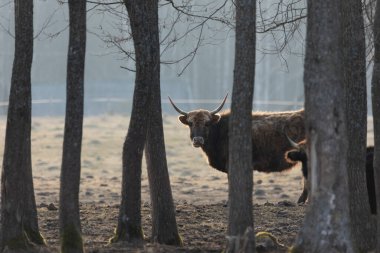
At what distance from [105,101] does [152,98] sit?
158ft

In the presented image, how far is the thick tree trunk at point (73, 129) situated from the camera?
11.0 metres

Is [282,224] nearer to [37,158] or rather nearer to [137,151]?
[137,151]

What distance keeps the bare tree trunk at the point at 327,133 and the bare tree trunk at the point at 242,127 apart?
2.73 ft

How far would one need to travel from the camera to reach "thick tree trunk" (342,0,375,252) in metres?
11.2

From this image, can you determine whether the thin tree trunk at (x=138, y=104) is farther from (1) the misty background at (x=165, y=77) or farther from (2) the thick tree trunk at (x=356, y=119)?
(1) the misty background at (x=165, y=77)

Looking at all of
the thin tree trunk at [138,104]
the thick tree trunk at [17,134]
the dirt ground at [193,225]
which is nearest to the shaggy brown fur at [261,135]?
the dirt ground at [193,225]

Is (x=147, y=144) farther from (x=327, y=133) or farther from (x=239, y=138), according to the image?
(x=327, y=133)

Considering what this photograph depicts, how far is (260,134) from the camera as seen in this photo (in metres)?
18.4

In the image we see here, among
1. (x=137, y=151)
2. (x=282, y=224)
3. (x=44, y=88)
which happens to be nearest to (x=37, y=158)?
(x=282, y=224)

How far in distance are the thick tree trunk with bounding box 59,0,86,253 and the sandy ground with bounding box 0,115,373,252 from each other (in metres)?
0.70

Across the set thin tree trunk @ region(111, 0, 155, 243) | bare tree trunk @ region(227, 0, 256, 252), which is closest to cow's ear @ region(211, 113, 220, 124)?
thin tree trunk @ region(111, 0, 155, 243)

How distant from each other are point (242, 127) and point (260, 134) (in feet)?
26.3

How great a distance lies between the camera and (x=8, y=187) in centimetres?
1127

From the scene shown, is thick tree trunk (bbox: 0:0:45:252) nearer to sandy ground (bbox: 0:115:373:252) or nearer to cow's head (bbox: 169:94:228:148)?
sandy ground (bbox: 0:115:373:252)
